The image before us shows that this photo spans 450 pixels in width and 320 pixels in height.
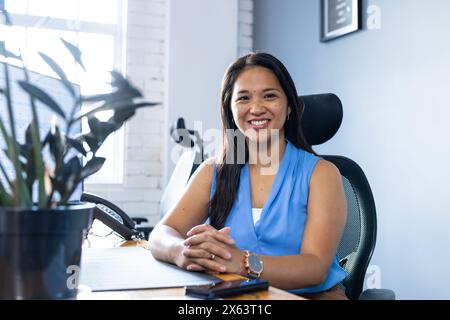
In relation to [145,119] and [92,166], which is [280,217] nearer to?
[92,166]

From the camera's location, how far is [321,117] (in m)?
1.52

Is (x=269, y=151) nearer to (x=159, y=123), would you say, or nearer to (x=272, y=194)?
(x=272, y=194)

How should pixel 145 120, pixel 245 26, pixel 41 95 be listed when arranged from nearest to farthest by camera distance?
1. pixel 41 95
2. pixel 145 120
3. pixel 245 26

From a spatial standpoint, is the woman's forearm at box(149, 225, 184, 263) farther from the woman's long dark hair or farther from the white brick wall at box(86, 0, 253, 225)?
the white brick wall at box(86, 0, 253, 225)

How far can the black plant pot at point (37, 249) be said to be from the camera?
0.55 m

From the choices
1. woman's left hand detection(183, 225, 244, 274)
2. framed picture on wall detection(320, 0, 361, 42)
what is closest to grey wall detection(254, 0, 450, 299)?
framed picture on wall detection(320, 0, 361, 42)

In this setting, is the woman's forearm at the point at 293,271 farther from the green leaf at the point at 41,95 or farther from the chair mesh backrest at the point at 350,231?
the green leaf at the point at 41,95

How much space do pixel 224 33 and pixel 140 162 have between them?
102 cm

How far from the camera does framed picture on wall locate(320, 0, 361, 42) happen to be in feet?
7.85

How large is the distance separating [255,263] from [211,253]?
101 mm

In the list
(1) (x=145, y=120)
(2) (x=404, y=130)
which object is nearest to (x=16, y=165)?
(2) (x=404, y=130)

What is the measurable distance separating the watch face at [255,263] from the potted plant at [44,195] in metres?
0.50

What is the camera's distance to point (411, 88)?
204 cm
